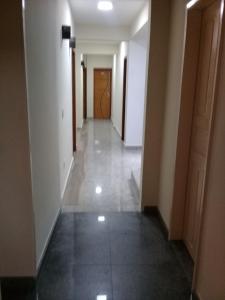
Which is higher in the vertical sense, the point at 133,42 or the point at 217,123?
the point at 133,42

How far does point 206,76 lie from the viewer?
2.05 m

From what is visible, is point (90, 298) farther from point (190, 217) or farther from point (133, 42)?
point (133, 42)

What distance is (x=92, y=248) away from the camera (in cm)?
244

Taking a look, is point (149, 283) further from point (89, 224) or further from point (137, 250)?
point (89, 224)

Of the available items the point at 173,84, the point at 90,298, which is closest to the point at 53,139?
the point at 173,84

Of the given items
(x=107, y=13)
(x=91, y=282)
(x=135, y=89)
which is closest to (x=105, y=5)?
(x=107, y=13)

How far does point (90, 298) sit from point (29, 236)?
0.61 m

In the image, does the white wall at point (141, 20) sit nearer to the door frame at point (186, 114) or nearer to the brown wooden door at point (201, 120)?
the door frame at point (186, 114)

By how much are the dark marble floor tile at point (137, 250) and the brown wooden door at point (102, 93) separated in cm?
945

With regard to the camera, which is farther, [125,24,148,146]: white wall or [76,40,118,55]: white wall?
[76,40,118,55]: white wall

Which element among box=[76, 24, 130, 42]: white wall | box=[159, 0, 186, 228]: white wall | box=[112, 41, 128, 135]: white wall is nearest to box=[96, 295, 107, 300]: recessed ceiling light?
box=[159, 0, 186, 228]: white wall

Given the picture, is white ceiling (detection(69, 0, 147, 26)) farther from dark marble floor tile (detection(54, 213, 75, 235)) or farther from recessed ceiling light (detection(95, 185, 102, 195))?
dark marble floor tile (detection(54, 213, 75, 235))

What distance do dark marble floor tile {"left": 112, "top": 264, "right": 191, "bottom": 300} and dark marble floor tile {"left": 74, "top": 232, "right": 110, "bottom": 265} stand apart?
18 cm

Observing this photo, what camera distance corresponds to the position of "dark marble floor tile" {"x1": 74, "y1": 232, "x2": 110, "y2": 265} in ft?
7.46
